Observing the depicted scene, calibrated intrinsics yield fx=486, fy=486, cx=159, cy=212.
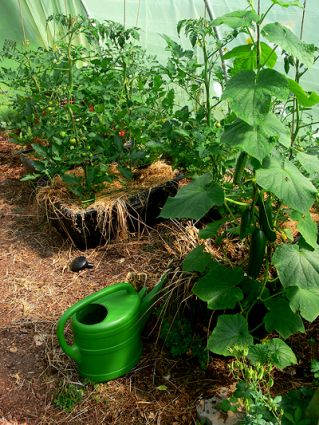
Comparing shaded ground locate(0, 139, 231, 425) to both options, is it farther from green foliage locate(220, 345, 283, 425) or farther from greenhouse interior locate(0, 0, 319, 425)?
green foliage locate(220, 345, 283, 425)

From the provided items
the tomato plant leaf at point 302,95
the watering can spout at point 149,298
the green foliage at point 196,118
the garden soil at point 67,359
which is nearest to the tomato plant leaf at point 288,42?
the tomato plant leaf at point 302,95

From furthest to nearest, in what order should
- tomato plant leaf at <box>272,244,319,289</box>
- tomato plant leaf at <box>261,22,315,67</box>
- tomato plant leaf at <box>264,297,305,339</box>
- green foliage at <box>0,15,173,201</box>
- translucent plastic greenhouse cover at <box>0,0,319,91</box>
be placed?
translucent plastic greenhouse cover at <box>0,0,319,91</box>, green foliage at <box>0,15,173,201</box>, tomato plant leaf at <box>264,297,305,339</box>, tomato plant leaf at <box>272,244,319,289</box>, tomato plant leaf at <box>261,22,315,67</box>

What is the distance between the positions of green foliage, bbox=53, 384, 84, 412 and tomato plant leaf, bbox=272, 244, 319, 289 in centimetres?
97

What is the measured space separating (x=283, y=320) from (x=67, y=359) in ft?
3.21

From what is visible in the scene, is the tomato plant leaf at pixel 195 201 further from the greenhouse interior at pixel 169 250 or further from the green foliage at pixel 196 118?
the green foliage at pixel 196 118

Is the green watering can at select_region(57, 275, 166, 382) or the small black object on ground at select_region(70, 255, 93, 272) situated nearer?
the green watering can at select_region(57, 275, 166, 382)

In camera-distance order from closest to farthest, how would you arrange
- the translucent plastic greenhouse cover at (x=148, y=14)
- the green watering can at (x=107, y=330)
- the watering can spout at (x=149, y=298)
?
the green watering can at (x=107, y=330) < the watering can spout at (x=149, y=298) < the translucent plastic greenhouse cover at (x=148, y=14)

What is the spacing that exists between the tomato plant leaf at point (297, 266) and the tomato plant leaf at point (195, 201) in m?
Answer: 0.31

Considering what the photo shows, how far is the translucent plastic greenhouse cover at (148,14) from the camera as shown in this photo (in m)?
3.54

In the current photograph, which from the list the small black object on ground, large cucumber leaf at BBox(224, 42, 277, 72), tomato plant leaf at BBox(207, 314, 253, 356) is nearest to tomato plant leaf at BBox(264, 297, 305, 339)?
tomato plant leaf at BBox(207, 314, 253, 356)

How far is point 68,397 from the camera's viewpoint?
6.63ft

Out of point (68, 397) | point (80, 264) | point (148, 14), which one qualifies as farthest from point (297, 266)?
Answer: point (148, 14)

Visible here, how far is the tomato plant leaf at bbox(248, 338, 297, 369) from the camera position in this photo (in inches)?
68.4

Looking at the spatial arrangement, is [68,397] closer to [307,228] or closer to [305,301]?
[305,301]
